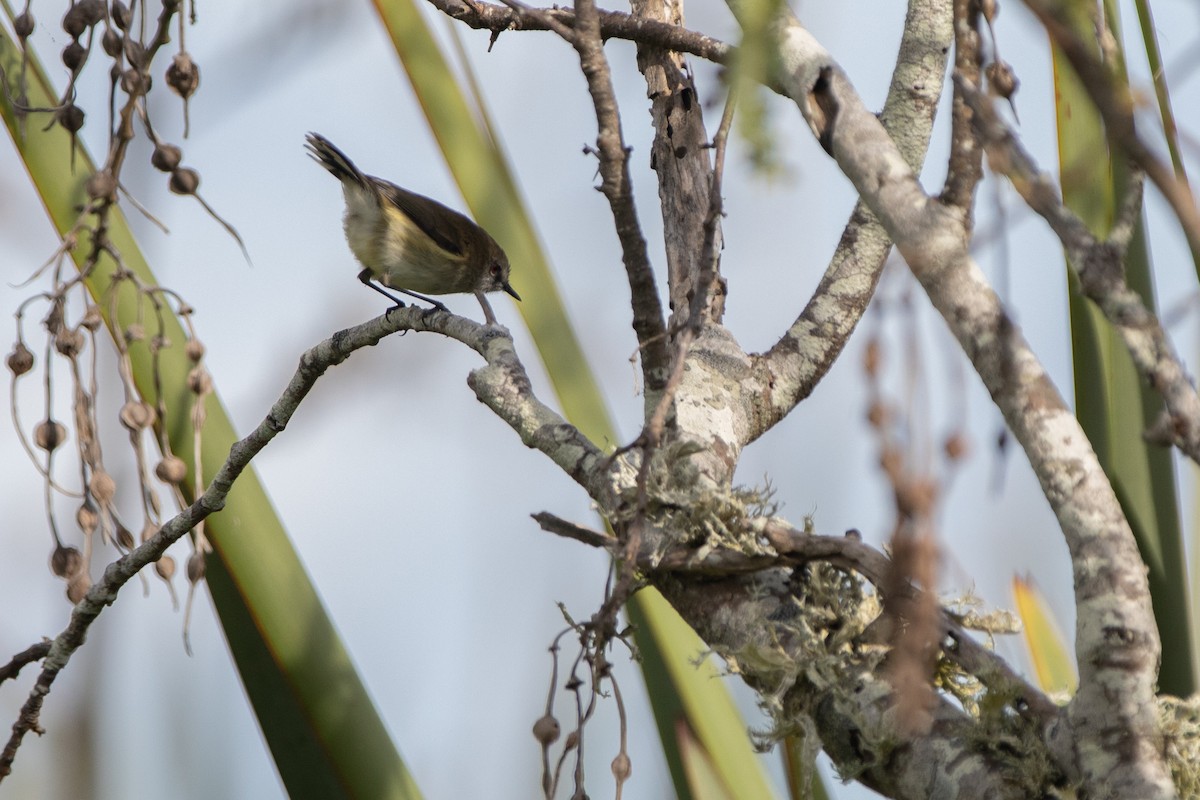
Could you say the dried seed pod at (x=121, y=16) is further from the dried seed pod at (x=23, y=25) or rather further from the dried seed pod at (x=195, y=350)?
the dried seed pod at (x=195, y=350)

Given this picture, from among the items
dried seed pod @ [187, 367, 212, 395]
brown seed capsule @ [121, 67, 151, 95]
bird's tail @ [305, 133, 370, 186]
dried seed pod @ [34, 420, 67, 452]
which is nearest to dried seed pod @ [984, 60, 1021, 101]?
brown seed capsule @ [121, 67, 151, 95]

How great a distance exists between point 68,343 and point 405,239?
2.01m

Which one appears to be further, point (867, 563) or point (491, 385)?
point (491, 385)

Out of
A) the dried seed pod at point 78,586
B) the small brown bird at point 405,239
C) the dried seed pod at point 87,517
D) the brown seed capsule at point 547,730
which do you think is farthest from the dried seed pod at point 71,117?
the small brown bird at point 405,239

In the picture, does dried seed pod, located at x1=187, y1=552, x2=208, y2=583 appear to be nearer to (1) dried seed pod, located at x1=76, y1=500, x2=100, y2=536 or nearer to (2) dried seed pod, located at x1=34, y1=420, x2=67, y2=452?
(1) dried seed pod, located at x1=76, y1=500, x2=100, y2=536

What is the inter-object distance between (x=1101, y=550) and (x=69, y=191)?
148 centimetres

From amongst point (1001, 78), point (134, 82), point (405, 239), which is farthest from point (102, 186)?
point (405, 239)

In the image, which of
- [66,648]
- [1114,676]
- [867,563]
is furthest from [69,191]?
[1114,676]

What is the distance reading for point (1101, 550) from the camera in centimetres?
94

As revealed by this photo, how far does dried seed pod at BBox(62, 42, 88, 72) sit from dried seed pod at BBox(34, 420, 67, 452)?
485mm

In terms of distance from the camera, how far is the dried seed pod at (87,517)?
1428 millimetres

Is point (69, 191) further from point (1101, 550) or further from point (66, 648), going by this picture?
→ point (1101, 550)

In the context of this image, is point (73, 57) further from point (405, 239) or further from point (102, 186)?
point (405, 239)

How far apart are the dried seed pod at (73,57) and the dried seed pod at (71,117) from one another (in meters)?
0.05
